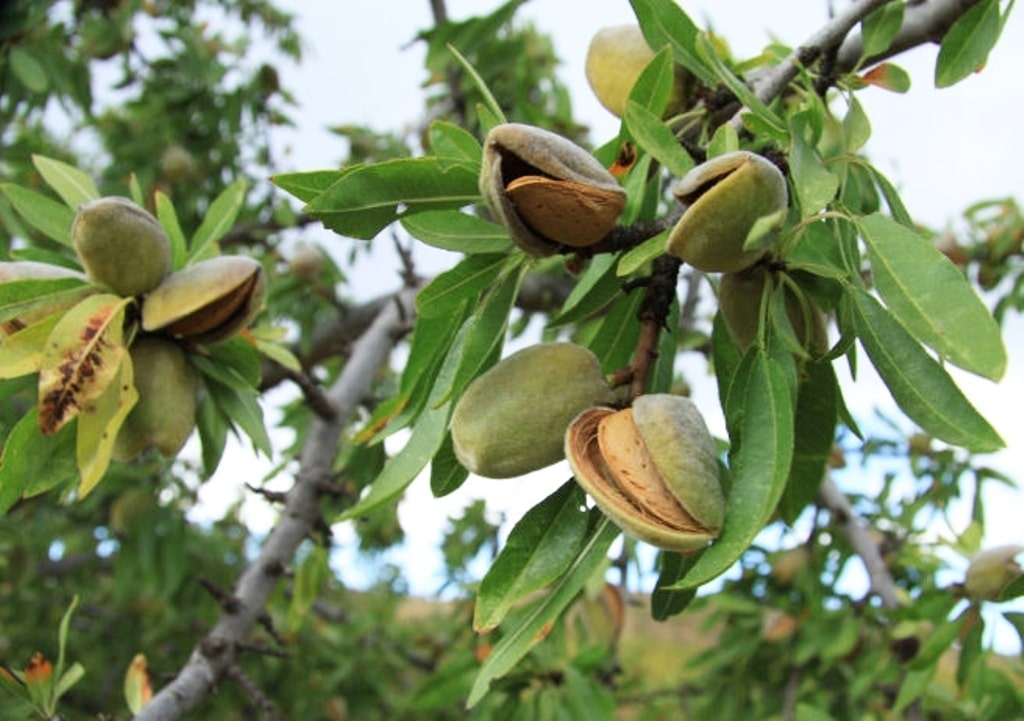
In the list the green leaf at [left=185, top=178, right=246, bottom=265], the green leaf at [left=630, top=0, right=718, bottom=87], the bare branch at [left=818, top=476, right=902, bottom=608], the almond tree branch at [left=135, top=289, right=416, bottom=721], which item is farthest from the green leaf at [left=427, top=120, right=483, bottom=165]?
the bare branch at [left=818, top=476, right=902, bottom=608]

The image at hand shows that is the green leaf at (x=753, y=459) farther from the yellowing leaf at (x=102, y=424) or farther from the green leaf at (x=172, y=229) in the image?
the green leaf at (x=172, y=229)

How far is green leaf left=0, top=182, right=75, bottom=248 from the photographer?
4.33 ft

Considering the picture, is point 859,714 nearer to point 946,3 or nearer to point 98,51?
point 946,3

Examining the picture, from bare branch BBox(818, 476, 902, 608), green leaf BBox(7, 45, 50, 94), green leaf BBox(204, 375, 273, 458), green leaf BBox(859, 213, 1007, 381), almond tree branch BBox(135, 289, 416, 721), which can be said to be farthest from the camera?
green leaf BBox(7, 45, 50, 94)

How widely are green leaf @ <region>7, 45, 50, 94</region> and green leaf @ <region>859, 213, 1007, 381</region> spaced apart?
2.11m

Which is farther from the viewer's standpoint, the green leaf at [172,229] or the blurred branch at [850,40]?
the green leaf at [172,229]

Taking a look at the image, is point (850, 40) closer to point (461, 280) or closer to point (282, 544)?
point (461, 280)

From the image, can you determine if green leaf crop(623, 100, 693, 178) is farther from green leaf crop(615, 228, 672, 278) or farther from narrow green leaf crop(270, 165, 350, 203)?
narrow green leaf crop(270, 165, 350, 203)

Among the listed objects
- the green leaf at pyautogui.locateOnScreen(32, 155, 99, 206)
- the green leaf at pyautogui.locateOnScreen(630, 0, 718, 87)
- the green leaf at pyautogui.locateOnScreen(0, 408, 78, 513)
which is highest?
the green leaf at pyautogui.locateOnScreen(630, 0, 718, 87)

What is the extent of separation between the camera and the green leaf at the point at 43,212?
4.33 ft

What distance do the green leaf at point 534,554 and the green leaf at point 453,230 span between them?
249 mm

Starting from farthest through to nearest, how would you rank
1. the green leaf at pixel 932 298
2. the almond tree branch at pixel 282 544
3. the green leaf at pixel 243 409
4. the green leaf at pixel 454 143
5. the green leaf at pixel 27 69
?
the green leaf at pixel 27 69 < the almond tree branch at pixel 282 544 < the green leaf at pixel 243 409 < the green leaf at pixel 454 143 < the green leaf at pixel 932 298

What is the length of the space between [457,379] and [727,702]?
1996 mm

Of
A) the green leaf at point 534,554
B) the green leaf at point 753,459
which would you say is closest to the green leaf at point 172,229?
the green leaf at point 534,554
